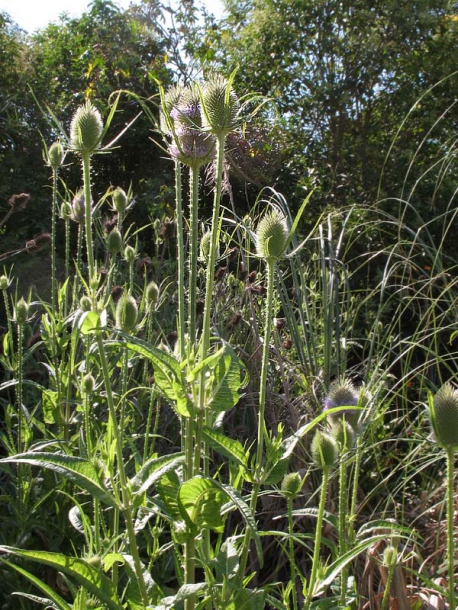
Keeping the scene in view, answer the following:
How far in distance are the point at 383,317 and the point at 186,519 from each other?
401 centimetres

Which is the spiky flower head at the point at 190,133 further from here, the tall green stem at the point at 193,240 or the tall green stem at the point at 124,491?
the tall green stem at the point at 124,491

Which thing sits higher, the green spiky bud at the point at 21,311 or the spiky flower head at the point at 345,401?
the green spiky bud at the point at 21,311

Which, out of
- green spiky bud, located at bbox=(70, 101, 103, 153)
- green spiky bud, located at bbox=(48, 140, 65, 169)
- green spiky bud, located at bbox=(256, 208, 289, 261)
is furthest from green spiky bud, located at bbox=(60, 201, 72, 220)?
green spiky bud, located at bbox=(256, 208, 289, 261)

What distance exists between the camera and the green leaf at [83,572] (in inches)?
47.1

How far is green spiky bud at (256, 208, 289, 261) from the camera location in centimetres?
134

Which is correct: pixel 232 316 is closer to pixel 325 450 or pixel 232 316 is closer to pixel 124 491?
pixel 325 450

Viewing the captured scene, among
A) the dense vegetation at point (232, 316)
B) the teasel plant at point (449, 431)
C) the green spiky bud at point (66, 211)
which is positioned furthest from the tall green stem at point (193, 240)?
the green spiky bud at point (66, 211)

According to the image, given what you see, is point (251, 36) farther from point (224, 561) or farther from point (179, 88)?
point (224, 561)

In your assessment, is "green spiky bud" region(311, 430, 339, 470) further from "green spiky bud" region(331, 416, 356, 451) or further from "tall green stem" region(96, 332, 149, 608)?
"tall green stem" region(96, 332, 149, 608)

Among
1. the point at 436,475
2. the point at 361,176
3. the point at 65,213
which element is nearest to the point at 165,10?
the point at 361,176

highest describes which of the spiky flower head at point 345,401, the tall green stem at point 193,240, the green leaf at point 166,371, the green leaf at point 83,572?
the tall green stem at point 193,240

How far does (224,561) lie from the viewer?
134 cm

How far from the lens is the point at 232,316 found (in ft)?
10.9

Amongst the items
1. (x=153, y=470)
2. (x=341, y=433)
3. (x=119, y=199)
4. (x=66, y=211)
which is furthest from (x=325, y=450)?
(x=66, y=211)
